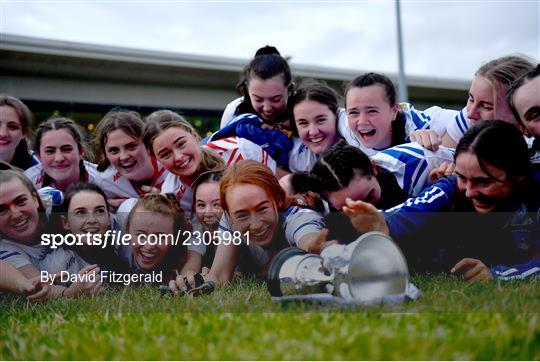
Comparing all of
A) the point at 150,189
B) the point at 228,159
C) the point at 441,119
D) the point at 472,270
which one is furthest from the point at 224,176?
the point at 472,270

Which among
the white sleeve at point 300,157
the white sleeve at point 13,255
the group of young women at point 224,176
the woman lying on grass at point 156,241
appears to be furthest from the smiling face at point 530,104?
the white sleeve at point 13,255

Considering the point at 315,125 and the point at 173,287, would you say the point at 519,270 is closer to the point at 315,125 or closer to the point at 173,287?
the point at 315,125

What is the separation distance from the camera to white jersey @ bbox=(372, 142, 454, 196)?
2.77m

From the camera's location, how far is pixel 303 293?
2678 mm

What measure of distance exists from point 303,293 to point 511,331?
2.92 feet

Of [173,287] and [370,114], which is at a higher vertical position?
[370,114]

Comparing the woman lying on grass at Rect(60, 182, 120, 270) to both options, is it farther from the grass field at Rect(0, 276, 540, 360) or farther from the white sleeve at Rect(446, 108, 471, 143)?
the white sleeve at Rect(446, 108, 471, 143)

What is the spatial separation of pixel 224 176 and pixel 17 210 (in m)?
1.00

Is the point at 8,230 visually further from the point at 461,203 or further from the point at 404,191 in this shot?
the point at 461,203

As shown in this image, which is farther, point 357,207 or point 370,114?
point 370,114

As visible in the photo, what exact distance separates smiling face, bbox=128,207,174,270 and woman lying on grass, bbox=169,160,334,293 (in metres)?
0.15

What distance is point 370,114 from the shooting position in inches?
111

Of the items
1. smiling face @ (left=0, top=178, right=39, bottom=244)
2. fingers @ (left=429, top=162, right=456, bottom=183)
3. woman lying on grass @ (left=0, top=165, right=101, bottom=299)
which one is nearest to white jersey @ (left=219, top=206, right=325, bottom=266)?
fingers @ (left=429, top=162, right=456, bottom=183)

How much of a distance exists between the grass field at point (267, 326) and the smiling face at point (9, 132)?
0.72 m
